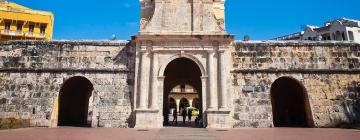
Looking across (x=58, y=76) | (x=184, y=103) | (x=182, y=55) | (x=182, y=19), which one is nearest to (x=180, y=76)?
(x=182, y=55)

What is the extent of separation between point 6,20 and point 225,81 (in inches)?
1229

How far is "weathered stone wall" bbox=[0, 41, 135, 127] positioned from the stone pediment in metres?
2.04

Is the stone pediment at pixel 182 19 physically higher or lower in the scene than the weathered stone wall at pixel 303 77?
higher

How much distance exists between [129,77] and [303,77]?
10137 mm

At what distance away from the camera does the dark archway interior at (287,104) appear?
56.3 ft

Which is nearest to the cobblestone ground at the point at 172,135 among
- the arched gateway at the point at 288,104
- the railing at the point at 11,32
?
the arched gateway at the point at 288,104

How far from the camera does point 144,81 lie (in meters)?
14.4

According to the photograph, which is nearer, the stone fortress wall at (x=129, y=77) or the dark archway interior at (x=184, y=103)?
the stone fortress wall at (x=129, y=77)

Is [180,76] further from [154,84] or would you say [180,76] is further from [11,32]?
[11,32]

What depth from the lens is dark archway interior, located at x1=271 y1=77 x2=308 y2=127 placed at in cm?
1717

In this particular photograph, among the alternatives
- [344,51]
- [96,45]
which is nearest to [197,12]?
[96,45]

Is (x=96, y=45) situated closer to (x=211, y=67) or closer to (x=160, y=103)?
(x=160, y=103)

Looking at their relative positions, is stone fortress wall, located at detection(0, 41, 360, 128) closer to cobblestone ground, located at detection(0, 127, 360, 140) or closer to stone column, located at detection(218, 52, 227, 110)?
stone column, located at detection(218, 52, 227, 110)

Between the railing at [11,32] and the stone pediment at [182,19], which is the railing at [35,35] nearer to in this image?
the railing at [11,32]
